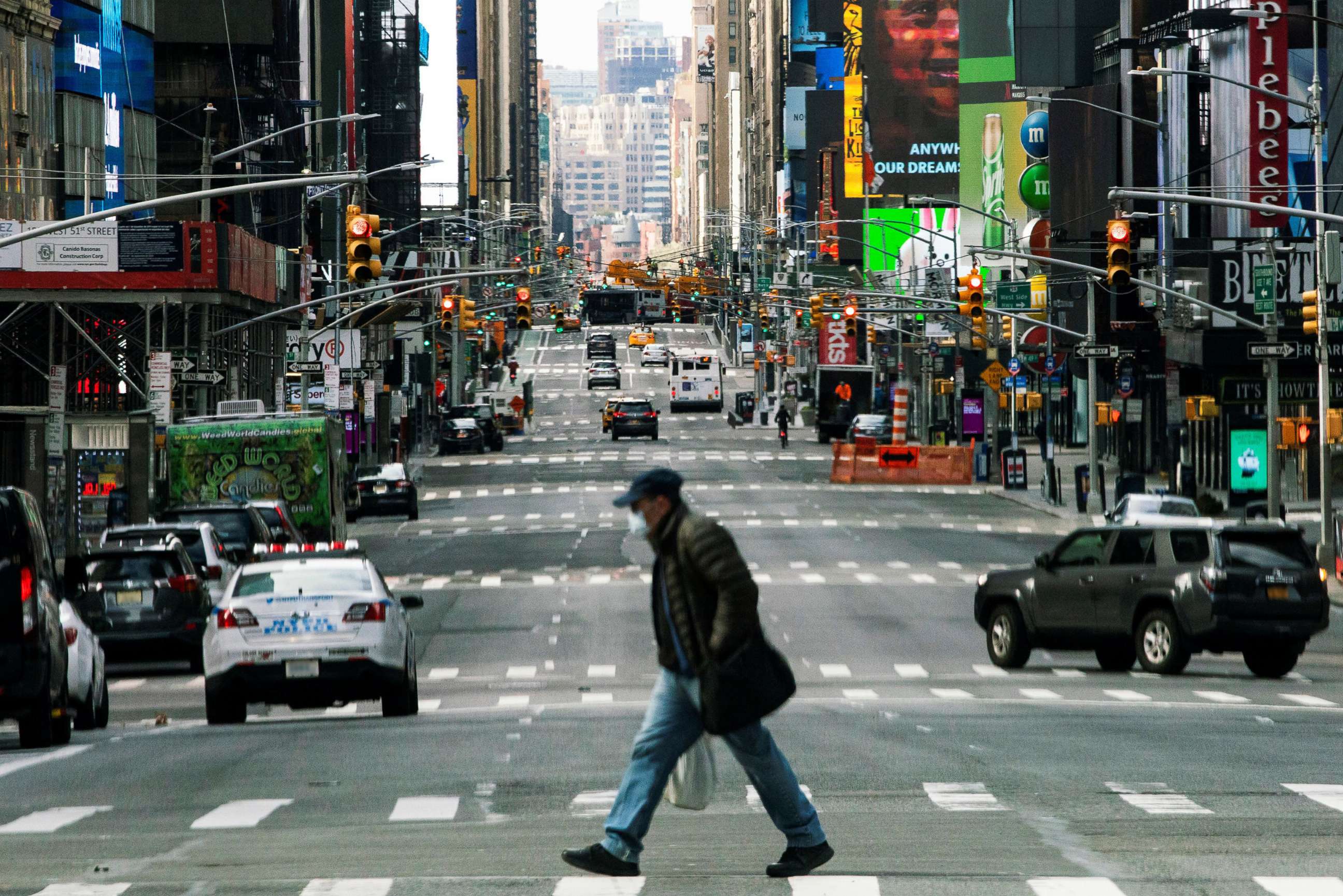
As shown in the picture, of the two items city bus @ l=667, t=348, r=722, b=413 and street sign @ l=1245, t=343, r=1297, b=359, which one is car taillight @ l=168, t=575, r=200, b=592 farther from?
city bus @ l=667, t=348, r=722, b=413

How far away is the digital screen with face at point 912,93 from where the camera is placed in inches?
4663

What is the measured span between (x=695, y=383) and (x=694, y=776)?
11174 cm

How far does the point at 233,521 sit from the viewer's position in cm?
3044

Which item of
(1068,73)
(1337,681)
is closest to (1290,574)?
(1337,681)

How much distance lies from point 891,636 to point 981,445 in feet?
148

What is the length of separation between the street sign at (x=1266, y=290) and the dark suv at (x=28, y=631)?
91.1ft

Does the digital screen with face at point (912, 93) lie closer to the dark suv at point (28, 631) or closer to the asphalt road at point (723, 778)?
the asphalt road at point (723, 778)

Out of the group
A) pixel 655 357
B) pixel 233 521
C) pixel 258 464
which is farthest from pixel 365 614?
pixel 655 357

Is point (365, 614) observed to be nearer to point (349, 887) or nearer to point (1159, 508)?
point (349, 887)

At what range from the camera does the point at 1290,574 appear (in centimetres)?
2203

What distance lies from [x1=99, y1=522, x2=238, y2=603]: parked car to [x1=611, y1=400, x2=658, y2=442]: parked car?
2631 inches

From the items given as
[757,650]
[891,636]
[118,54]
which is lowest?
[891,636]

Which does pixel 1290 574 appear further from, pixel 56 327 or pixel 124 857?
pixel 56 327

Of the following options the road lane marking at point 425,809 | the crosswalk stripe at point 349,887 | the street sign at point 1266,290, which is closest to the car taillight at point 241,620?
the road lane marking at point 425,809
